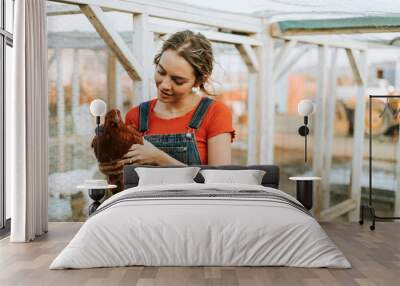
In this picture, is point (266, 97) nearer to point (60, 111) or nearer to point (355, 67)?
point (355, 67)

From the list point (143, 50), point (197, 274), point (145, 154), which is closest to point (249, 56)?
point (143, 50)

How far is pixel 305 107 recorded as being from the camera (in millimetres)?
6844

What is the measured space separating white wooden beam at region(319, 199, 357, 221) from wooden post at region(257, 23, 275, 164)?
103 centimetres

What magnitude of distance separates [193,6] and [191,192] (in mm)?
2744

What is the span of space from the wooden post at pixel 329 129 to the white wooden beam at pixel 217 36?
1.01 m

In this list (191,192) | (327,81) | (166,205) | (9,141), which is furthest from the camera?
(327,81)

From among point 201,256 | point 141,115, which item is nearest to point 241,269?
point 201,256

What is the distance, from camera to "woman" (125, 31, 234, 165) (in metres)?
6.67

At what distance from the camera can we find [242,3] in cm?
696

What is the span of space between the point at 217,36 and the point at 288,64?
980 mm

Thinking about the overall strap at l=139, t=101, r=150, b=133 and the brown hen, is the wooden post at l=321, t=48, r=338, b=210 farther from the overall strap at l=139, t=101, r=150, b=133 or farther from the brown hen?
the brown hen

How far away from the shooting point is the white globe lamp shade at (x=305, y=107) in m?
6.85

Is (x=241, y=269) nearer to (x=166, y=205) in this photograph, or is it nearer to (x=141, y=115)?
(x=166, y=205)

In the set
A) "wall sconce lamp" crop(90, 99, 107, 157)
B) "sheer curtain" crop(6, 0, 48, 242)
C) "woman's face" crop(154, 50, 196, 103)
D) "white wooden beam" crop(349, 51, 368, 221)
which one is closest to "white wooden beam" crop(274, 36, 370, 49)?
"white wooden beam" crop(349, 51, 368, 221)
